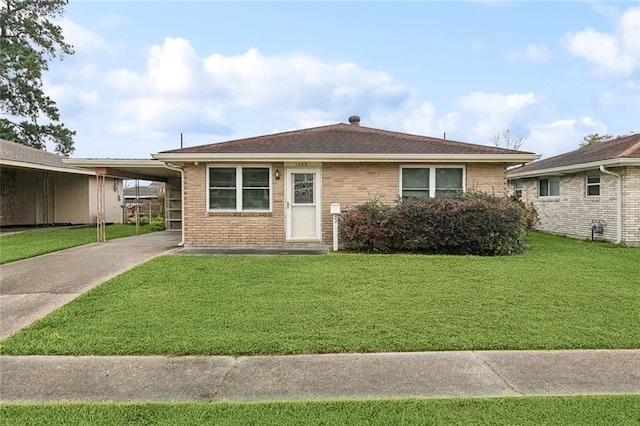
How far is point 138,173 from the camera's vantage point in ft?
53.7

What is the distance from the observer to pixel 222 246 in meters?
10.9

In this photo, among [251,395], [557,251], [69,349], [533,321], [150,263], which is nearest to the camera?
[251,395]

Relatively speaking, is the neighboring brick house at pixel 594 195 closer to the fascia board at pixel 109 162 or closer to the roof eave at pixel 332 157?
the roof eave at pixel 332 157

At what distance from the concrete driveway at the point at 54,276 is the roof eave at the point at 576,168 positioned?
43.3ft

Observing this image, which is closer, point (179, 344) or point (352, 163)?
point (179, 344)

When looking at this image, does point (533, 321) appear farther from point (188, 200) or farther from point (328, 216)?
point (188, 200)

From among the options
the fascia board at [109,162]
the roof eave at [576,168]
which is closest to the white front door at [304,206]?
the fascia board at [109,162]

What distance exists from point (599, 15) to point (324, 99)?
39.3ft

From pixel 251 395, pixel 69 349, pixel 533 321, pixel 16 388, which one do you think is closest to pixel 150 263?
pixel 69 349

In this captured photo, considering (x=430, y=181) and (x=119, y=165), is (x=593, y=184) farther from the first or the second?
(x=119, y=165)

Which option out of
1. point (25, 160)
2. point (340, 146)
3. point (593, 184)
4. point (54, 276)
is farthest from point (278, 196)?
point (25, 160)

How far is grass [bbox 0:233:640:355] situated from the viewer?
167 inches

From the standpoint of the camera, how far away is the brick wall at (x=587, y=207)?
12.0 metres

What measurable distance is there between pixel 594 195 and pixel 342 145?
29.5 ft
